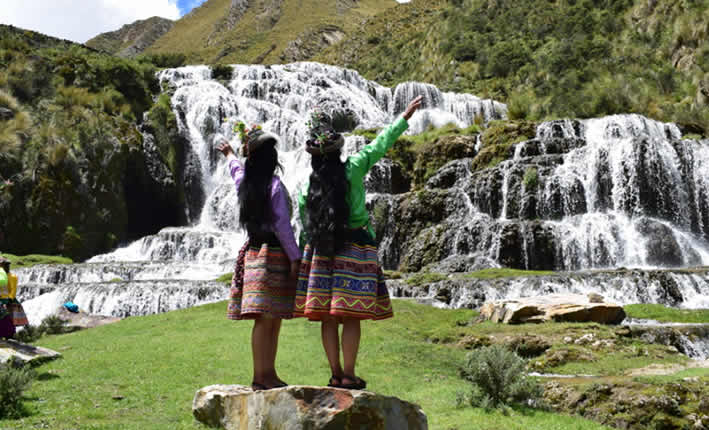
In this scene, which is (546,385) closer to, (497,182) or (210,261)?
(497,182)

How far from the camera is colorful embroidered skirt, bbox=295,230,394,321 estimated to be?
4.67 m

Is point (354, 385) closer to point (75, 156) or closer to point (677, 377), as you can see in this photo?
point (677, 377)

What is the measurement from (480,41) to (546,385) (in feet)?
193

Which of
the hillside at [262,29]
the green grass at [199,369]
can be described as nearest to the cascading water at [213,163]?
the green grass at [199,369]

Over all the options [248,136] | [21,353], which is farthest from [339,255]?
[21,353]

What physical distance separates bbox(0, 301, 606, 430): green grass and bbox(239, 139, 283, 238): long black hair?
2.44m

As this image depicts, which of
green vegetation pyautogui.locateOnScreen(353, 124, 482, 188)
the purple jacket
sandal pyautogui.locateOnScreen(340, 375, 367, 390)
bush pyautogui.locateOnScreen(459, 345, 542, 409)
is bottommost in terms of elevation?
bush pyautogui.locateOnScreen(459, 345, 542, 409)

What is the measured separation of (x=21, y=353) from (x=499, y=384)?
303 inches

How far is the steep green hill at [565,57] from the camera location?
124 ft

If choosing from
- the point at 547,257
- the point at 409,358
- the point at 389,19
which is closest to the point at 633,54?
the point at 547,257

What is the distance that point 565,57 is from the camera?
49.1 metres

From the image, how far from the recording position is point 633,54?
147 feet

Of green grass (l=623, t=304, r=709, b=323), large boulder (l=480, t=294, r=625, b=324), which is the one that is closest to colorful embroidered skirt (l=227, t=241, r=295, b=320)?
large boulder (l=480, t=294, r=625, b=324)

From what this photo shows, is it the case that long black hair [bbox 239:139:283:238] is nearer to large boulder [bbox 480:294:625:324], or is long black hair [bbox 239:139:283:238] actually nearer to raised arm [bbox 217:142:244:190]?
raised arm [bbox 217:142:244:190]
